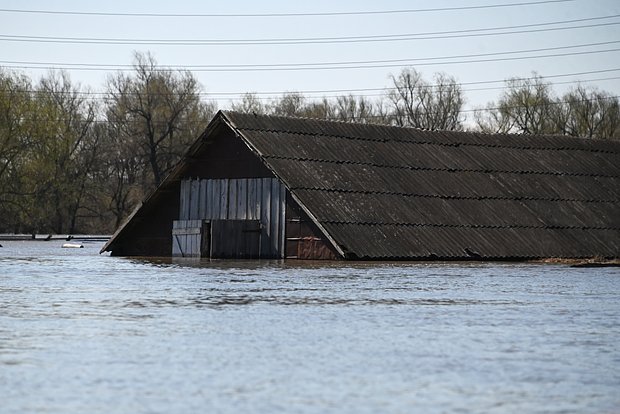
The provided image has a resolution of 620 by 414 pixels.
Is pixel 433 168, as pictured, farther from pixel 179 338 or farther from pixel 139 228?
pixel 179 338

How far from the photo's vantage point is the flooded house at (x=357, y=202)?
38594 mm

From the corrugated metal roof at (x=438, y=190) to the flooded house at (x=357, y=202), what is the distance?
0.18 ft

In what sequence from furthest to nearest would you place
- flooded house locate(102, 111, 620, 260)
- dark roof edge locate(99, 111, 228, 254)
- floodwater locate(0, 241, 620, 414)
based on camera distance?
dark roof edge locate(99, 111, 228, 254) < flooded house locate(102, 111, 620, 260) < floodwater locate(0, 241, 620, 414)

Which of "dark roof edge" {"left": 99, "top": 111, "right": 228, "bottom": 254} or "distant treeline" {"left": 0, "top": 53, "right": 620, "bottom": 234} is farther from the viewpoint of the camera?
"distant treeline" {"left": 0, "top": 53, "right": 620, "bottom": 234}

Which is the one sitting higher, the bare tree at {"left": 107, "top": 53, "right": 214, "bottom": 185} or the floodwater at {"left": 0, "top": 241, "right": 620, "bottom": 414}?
the bare tree at {"left": 107, "top": 53, "right": 214, "bottom": 185}

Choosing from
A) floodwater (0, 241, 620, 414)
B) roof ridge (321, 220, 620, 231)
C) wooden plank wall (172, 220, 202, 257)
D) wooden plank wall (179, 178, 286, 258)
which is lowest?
floodwater (0, 241, 620, 414)

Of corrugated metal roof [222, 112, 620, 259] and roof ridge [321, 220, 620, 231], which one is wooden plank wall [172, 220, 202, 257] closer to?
corrugated metal roof [222, 112, 620, 259]

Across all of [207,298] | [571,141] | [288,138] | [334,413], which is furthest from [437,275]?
[571,141]

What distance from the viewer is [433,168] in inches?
1743

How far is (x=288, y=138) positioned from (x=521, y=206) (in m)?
8.71

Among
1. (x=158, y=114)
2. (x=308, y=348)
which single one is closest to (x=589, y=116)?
(x=158, y=114)

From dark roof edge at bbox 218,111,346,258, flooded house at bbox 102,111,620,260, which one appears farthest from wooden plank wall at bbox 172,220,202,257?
dark roof edge at bbox 218,111,346,258

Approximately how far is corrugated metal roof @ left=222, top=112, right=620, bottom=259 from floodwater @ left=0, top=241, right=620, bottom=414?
46.7 feet

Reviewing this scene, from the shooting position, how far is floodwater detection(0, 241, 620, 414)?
979 cm
